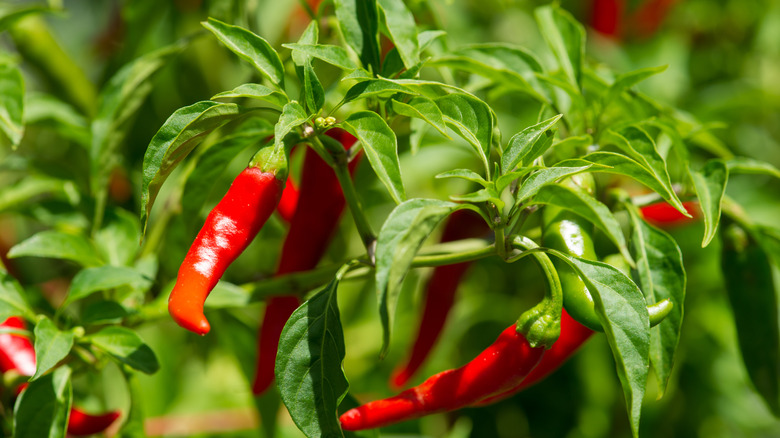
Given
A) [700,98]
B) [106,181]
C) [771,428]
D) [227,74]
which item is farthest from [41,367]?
[771,428]

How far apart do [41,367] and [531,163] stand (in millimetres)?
702

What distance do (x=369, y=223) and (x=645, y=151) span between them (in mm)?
434

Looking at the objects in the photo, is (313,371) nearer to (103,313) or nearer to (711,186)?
(103,313)

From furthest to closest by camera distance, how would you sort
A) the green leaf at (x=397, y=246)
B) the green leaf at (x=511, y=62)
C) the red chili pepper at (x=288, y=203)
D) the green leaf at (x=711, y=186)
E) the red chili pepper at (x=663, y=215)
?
the red chili pepper at (x=663, y=215)
the red chili pepper at (x=288, y=203)
the green leaf at (x=511, y=62)
the green leaf at (x=711, y=186)
the green leaf at (x=397, y=246)

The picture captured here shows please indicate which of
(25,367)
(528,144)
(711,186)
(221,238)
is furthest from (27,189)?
(711,186)

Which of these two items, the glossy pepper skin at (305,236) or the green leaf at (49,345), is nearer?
the green leaf at (49,345)

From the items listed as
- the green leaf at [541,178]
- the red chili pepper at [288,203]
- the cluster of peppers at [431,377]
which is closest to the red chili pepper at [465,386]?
the cluster of peppers at [431,377]

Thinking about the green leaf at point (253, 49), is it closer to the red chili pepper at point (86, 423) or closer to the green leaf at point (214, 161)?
the green leaf at point (214, 161)

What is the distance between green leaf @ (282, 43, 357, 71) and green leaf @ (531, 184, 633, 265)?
32 cm

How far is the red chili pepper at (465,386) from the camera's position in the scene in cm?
110

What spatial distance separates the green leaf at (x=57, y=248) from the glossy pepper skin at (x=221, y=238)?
36cm

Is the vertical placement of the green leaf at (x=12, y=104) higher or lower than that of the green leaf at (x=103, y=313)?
higher

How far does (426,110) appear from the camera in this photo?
965 millimetres

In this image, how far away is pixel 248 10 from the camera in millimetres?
1558
